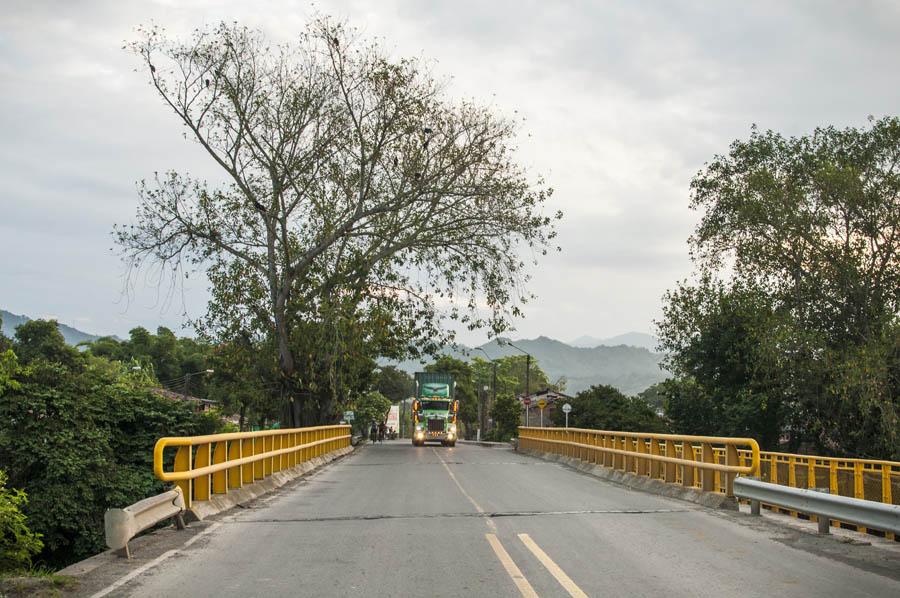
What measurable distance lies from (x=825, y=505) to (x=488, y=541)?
393cm

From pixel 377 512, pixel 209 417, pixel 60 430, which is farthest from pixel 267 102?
pixel 377 512

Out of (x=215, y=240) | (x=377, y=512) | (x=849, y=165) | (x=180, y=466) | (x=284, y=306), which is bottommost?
(x=377, y=512)

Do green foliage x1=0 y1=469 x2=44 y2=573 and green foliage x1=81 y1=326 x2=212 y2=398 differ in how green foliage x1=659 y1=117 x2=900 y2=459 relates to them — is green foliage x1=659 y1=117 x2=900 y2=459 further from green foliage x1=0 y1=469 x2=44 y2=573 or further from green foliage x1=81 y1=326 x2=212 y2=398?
green foliage x1=81 y1=326 x2=212 y2=398

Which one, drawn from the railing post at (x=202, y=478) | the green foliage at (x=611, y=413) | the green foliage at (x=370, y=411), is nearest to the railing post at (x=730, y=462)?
the railing post at (x=202, y=478)

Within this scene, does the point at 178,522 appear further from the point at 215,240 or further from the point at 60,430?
the point at 215,240

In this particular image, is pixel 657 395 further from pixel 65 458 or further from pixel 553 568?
pixel 553 568

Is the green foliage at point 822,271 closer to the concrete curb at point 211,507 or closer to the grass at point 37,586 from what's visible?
the concrete curb at point 211,507

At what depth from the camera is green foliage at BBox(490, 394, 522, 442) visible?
A: 100 m

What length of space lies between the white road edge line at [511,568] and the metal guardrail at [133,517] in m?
3.74

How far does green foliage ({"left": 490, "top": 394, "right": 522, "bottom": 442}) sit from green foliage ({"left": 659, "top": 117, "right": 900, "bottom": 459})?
57706 mm

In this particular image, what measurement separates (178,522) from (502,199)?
27.0m

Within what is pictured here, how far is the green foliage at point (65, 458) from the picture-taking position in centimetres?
2098


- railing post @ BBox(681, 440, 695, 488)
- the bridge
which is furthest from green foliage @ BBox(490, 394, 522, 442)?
railing post @ BBox(681, 440, 695, 488)

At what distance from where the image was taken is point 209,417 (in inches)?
1125
